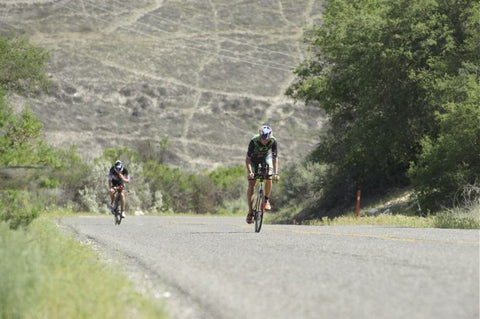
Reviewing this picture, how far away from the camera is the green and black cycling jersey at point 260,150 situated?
1717 cm

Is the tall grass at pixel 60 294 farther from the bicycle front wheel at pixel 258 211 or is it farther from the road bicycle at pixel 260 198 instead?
the bicycle front wheel at pixel 258 211

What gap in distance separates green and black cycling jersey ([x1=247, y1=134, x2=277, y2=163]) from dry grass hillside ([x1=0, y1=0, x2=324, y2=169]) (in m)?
52.4

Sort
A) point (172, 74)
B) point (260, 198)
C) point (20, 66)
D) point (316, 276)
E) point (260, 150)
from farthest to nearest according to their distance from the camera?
1. point (172, 74)
2. point (20, 66)
3. point (260, 198)
4. point (260, 150)
5. point (316, 276)

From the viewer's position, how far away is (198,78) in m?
88.8

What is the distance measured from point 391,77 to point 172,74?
54.2m

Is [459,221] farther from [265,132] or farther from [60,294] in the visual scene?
[60,294]

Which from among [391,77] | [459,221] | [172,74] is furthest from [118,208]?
[172,74]

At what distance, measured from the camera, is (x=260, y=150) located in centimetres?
1734

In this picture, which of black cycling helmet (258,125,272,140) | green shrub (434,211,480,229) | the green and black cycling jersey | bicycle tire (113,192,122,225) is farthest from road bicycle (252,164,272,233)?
bicycle tire (113,192,122,225)

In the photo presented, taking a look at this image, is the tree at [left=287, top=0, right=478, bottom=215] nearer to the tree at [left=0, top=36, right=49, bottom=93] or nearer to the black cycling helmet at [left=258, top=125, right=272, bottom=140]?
the tree at [left=0, top=36, right=49, bottom=93]

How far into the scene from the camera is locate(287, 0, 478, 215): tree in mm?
33844

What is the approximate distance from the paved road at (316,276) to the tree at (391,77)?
63.6 ft

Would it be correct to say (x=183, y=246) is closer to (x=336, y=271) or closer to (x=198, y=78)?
(x=336, y=271)

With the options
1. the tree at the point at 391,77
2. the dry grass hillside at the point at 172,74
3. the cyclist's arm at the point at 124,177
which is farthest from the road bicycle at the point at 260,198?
the dry grass hillside at the point at 172,74
